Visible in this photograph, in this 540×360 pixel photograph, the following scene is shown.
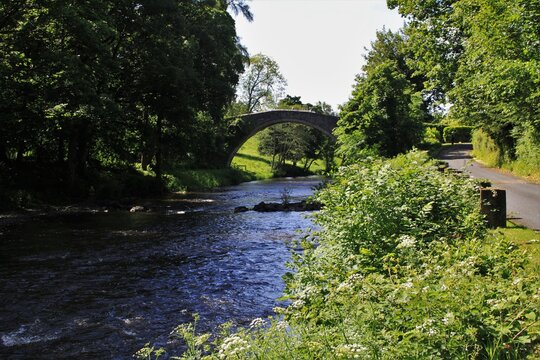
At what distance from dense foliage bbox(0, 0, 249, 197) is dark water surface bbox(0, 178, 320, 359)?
5822mm

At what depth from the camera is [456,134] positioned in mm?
66188

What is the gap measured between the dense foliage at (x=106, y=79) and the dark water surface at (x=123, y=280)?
5.82 metres

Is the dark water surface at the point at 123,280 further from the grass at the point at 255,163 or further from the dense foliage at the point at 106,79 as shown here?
the grass at the point at 255,163

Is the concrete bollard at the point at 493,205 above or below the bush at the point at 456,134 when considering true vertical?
A: below

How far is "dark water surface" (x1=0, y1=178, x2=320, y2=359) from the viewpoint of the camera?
22.3ft

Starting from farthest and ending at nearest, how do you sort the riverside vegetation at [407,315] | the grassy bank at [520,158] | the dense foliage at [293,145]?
the dense foliage at [293,145] → the grassy bank at [520,158] → the riverside vegetation at [407,315]

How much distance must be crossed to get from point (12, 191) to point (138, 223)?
706cm

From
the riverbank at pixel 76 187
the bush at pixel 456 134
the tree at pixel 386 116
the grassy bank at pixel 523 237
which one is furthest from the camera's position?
the bush at pixel 456 134

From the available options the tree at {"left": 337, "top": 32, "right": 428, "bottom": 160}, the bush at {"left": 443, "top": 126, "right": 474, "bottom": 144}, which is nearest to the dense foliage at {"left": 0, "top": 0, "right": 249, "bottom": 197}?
the tree at {"left": 337, "top": 32, "right": 428, "bottom": 160}

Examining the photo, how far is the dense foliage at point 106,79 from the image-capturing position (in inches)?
767

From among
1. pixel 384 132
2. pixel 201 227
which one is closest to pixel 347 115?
pixel 384 132

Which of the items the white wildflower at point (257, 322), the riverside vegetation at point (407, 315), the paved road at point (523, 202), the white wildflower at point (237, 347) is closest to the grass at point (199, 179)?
the paved road at point (523, 202)

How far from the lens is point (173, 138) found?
32.8 m

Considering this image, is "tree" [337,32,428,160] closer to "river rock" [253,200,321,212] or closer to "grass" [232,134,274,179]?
"river rock" [253,200,321,212]
